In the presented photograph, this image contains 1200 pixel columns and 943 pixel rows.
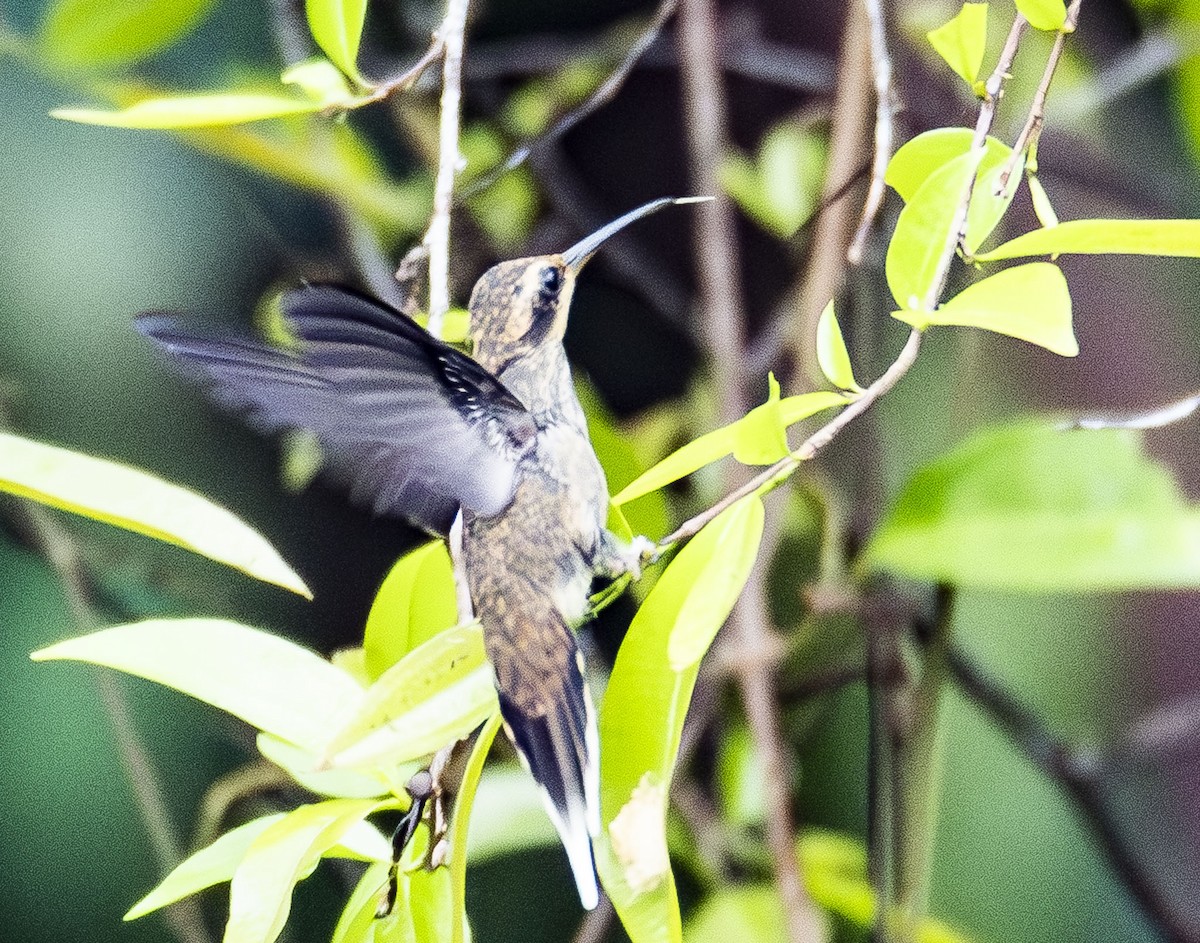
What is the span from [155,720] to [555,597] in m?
0.71

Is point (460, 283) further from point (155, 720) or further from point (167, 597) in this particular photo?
point (155, 720)

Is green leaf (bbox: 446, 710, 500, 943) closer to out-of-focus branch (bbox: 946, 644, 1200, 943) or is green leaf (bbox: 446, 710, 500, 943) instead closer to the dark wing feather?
the dark wing feather

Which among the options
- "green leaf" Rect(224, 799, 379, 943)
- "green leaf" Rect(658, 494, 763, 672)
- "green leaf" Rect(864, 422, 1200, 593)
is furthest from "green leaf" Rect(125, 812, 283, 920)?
"green leaf" Rect(864, 422, 1200, 593)

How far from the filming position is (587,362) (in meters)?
1.07

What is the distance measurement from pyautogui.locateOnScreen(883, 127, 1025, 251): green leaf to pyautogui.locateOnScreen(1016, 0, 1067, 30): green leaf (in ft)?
0.11

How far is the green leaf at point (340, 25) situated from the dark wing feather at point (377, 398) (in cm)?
10

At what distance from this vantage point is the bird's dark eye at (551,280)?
0.45 m

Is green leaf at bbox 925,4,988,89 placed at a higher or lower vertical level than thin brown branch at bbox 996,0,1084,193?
higher

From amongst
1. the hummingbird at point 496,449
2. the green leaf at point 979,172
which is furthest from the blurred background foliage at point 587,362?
the green leaf at point 979,172

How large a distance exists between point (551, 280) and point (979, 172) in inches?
6.9

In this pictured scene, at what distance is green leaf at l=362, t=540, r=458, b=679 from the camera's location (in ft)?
1.30

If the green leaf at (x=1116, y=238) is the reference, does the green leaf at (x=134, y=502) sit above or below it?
above

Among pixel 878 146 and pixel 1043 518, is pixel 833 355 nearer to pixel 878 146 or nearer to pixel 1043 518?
pixel 878 146

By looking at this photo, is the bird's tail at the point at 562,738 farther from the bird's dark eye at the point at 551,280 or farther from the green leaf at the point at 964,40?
the green leaf at the point at 964,40
